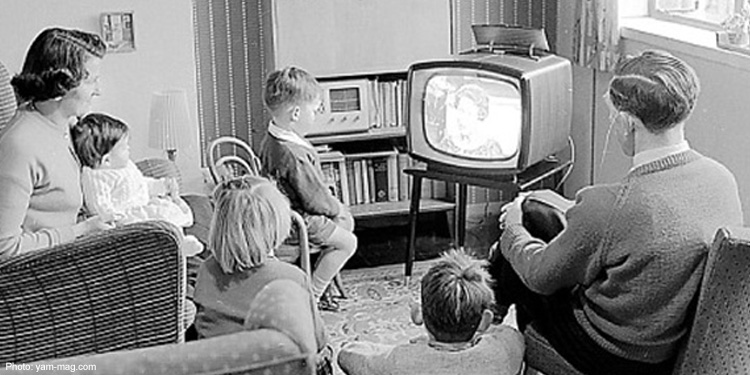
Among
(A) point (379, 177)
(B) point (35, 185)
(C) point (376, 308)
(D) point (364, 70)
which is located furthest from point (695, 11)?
(B) point (35, 185)

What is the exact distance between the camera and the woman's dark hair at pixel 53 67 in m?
2.92

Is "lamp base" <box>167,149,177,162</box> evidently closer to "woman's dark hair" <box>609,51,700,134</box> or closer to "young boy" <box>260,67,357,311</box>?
"young boy" <box>260,67,357,311</box>

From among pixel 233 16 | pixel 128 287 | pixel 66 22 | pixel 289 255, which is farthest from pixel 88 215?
pixel 233 16

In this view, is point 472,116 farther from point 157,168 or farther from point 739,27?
point 157,168

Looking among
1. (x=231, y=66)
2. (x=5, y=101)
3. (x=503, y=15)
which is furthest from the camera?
(x=503, y=15)

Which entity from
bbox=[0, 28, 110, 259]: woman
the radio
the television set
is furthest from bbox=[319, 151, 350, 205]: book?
bbox=[0, 28, 110, 259]: woman

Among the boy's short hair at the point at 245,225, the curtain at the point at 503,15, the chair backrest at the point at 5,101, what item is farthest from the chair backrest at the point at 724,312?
the curtain at the point at 503,15

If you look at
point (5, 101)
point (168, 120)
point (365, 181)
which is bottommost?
point (365, 181)

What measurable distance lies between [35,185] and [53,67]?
317 mm

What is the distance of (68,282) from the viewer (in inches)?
86.2

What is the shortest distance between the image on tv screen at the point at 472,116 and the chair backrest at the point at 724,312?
5.99 feet

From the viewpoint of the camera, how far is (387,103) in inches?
196

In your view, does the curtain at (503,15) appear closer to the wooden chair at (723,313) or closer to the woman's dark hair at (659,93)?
the woman's dark hair at (659,93)

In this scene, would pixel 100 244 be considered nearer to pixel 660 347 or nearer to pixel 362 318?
pixel 660 347
